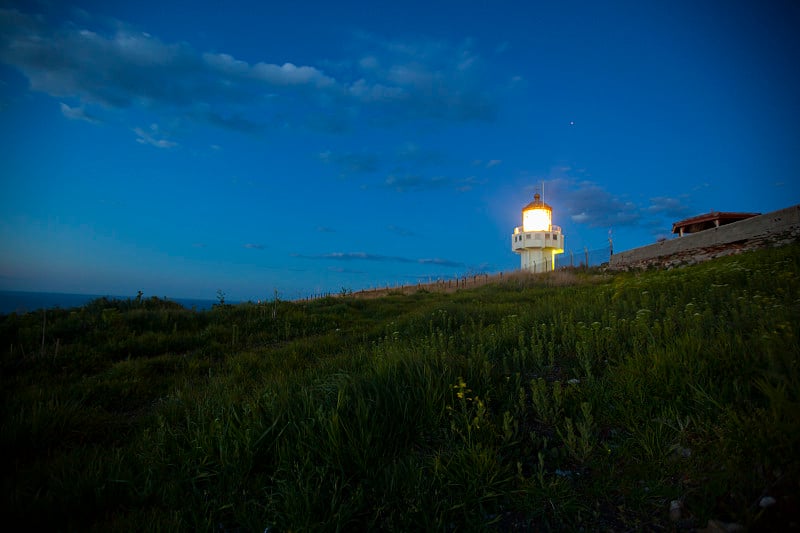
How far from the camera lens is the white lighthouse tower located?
32.8 meters

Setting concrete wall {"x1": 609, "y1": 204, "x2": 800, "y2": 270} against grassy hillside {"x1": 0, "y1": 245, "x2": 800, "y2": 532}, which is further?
concrete wall {"x1": 609, "y1": 204, "x2": 800, "y2": 270}

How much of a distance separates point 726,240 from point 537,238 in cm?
1776

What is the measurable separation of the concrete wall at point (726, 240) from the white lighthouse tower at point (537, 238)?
11.1 metres

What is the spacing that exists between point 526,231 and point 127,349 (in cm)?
3298

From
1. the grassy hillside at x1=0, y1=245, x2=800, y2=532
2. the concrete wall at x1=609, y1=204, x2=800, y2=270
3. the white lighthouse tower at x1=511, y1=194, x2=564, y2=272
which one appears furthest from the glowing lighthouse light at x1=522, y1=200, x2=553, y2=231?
the grassy hillside at x1=0, y1=245, x2=800, y2=532

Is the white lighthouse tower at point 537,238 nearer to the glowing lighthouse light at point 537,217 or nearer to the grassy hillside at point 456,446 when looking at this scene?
the glowing lighthouse light at point 537,217

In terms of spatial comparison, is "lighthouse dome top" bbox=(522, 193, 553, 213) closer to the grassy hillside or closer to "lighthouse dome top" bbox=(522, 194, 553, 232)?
"lighthouse dome top" bbox=(522, 194, 553, 232)

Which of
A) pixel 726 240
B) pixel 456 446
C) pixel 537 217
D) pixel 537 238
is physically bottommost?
pixel 456 446

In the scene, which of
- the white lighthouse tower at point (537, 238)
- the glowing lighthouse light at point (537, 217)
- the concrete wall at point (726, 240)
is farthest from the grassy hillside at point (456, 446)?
the glowing lighthouse light at point (537, 217)

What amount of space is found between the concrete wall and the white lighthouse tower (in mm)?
11136

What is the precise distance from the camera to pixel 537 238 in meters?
32.9

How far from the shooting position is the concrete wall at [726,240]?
1263 cm

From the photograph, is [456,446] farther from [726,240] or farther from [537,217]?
[537,217]

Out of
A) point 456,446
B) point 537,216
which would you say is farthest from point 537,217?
point 456,446
